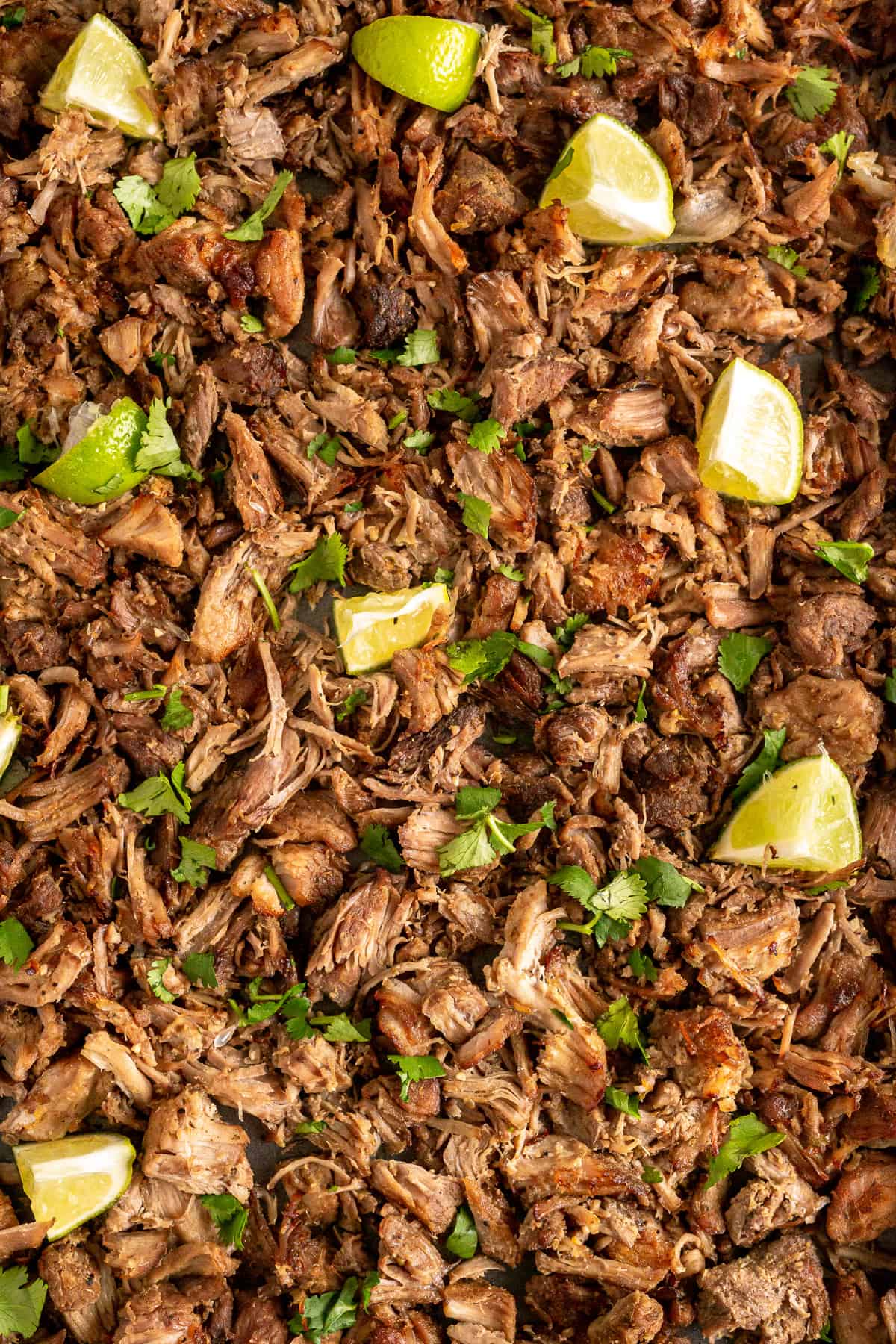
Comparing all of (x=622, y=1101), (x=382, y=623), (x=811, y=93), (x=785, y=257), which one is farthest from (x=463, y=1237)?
(x=811, y=93)

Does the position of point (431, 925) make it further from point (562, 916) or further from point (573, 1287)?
point (573, 1287)

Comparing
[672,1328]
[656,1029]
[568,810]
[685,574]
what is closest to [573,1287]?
[672,1328]

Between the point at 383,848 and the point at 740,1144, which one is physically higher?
the point at 383,848

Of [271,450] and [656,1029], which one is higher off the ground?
[271,450]

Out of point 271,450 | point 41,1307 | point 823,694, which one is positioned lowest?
point 41,1307

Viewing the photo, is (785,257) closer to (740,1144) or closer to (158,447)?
(158,447)

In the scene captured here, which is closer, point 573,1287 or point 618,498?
point 573,1287
